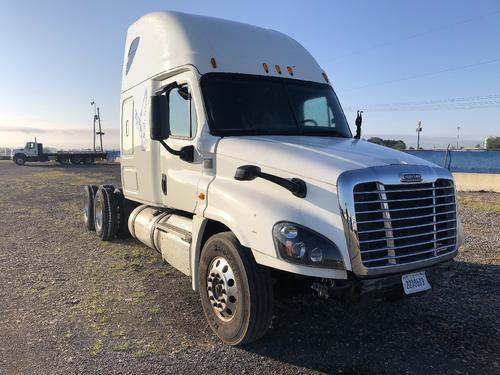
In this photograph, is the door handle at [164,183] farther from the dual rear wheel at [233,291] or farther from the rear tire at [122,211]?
the rear tire at [122,211]

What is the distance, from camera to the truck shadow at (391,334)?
399cm

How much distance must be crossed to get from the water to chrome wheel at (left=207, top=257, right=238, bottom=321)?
62.8 feet

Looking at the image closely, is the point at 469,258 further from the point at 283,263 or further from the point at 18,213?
the point at 18,213

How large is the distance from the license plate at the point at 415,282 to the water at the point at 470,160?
739 inches

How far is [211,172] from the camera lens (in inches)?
191

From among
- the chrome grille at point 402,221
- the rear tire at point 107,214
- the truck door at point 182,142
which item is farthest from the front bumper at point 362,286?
the rear tire at point 107,214

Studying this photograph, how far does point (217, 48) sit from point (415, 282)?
11.1ft

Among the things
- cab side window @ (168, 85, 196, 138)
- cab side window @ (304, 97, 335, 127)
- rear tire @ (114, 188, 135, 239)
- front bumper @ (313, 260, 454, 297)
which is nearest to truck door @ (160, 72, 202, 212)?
cab side window @ (168, 85, 196, 138)

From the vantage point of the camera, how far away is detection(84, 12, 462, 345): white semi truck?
3680mm

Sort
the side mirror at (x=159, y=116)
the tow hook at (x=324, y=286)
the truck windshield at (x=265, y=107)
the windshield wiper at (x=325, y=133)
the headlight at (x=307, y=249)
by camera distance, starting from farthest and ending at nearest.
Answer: the windshield wiper at (x=325, y=133) → the truck windshield at (x=265, y=107) → the side mirror at (x=159, y=116) → the tow hook at (x=324, y=286) → the headlight at (x=307, y=249)

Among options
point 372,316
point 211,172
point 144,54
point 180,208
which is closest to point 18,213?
point 144,54

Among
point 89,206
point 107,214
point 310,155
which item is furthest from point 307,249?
point 89,206

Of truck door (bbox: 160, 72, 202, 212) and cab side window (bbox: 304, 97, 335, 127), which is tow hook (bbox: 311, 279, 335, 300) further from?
cab side window (bbox: 304, 97, 335, 127)

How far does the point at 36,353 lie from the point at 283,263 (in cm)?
242
